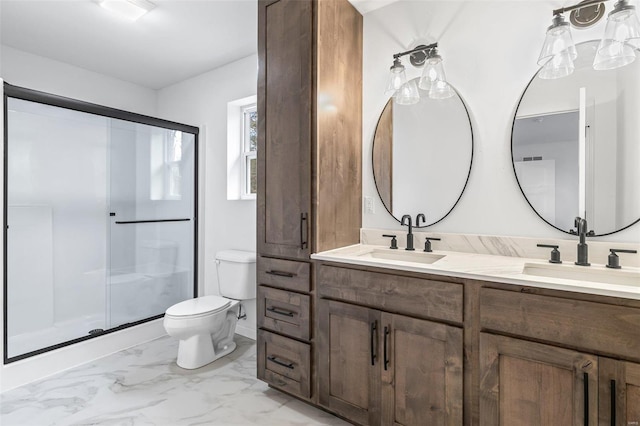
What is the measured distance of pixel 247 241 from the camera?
2.92 metres

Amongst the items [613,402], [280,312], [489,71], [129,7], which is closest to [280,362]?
[280,312]

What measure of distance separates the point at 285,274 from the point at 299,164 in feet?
2.12

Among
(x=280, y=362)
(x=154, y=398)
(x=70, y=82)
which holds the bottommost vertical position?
(x=154, y=398)

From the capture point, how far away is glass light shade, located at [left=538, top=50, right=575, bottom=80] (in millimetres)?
1489

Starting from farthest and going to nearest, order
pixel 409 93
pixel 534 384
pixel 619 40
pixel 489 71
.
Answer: pixel 409 93 → pixel 489 71 → pixel 619 40 → pixel 534 384

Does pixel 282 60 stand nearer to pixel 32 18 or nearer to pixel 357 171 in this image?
pixel 357 171

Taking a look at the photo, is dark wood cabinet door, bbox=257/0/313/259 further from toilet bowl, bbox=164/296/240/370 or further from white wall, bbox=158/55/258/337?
white wall, bbox=158/55/258/337

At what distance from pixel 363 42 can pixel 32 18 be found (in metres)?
2.38

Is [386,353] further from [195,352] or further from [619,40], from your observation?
[619,40]

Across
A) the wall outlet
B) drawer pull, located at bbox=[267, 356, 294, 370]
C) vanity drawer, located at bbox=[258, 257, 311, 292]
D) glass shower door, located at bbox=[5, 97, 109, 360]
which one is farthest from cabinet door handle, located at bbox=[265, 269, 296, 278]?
glass shower door, located at bbox=[5, 97, 109, 360]

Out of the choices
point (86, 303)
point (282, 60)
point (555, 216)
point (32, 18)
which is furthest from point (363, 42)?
point (86, 303)

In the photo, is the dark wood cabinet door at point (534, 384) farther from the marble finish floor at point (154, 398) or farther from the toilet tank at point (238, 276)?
the toilet tank at point (238, 276)

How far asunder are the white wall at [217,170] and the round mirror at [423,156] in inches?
51.4

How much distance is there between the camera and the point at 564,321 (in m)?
1.14
